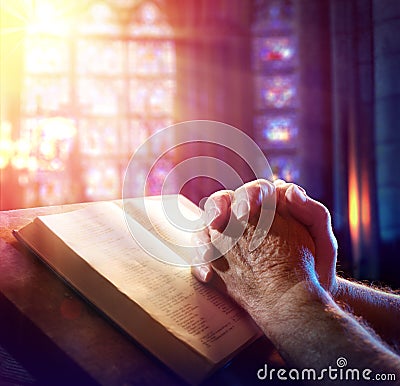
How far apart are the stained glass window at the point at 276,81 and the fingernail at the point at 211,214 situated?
6.72 m

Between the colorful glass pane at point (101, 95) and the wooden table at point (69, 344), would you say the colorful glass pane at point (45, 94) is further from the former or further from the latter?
the wooden table at point (69, 344)

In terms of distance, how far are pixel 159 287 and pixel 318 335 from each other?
0.20 metres

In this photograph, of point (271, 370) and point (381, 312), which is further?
point (381, 312)

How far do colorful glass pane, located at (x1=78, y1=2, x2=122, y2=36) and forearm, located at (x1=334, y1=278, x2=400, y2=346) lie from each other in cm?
745

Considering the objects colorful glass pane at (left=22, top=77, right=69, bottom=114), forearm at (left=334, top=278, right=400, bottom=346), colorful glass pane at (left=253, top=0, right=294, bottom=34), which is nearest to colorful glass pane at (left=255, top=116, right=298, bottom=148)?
colorful glass pane at (left=253, top=0, right=294, bottom=34)

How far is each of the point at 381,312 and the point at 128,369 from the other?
0.39 m

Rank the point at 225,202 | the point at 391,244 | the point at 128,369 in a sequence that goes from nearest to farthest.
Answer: the point at 128,369
the point at 225,202
the point at 391,244

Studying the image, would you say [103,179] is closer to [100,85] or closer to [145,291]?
[100,85]

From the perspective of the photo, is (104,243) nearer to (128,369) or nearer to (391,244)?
(128,369)

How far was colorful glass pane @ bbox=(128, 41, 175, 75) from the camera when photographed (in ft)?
25.2

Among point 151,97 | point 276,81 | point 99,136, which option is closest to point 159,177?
point 99,136

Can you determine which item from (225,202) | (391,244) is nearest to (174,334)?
(225,202)

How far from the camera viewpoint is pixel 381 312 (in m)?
0.72

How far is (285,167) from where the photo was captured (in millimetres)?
7281
